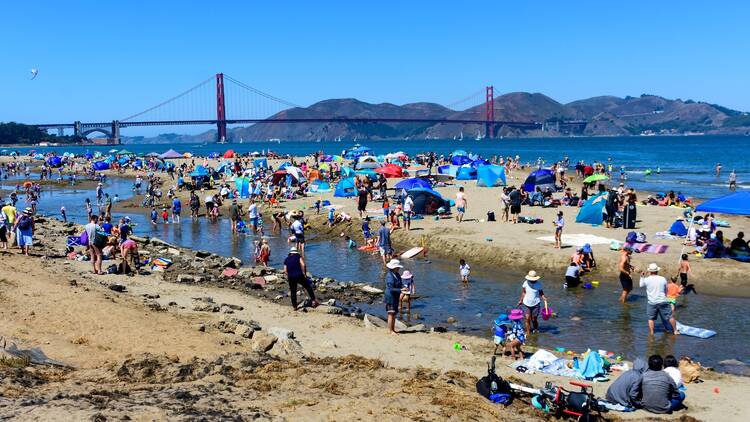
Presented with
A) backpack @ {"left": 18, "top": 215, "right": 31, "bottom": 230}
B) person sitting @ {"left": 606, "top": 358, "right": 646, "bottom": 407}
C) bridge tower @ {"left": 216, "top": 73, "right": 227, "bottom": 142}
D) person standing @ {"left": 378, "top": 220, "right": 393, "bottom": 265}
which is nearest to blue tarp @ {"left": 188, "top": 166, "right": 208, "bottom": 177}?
backpack @ {"left": 18, "top": 215, "right": 31, "bottom": 230}

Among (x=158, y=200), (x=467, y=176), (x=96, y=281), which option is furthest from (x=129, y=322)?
(x=467, y=176)

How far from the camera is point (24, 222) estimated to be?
17.1m

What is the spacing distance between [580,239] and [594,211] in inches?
124

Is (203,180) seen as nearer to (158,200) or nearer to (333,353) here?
(158,200)

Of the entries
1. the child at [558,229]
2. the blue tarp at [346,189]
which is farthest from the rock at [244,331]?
the blue tarp at [346,189]

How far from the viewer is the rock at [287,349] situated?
9500 mm

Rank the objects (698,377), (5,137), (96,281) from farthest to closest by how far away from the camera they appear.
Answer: (5,137), (96,281), (698,377)

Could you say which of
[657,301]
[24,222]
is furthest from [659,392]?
[24,222]

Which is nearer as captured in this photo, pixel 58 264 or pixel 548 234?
pixel 58 264

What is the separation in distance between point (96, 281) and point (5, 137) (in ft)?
574

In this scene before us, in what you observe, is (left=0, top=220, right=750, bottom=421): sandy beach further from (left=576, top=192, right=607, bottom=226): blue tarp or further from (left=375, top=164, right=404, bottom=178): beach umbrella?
(left=375, top=164, right=404, bottom=178): beach umbrella

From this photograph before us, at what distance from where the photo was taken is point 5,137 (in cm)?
16400

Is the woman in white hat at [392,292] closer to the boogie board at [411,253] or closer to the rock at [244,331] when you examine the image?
the rock at [244,331]

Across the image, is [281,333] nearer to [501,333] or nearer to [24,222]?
[501,333]
